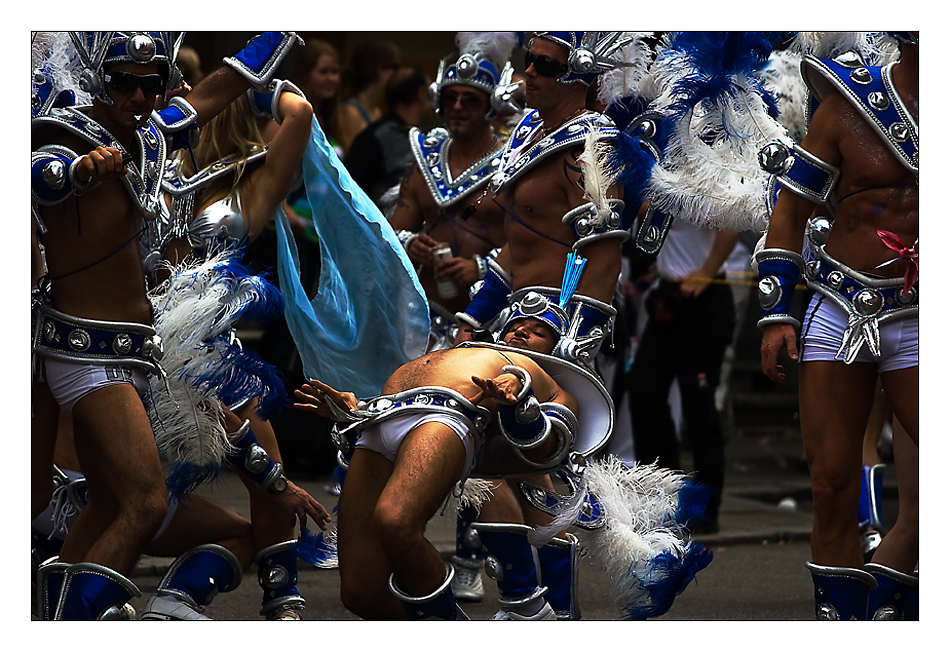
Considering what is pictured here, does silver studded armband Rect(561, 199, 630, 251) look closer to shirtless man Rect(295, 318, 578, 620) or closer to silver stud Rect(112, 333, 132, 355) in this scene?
shirtless man Rect(295, 318, 578, 620)

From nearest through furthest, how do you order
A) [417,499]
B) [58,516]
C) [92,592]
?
[417,499]
[92,592]
[58,516]

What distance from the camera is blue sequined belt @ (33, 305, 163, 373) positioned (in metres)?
3.73

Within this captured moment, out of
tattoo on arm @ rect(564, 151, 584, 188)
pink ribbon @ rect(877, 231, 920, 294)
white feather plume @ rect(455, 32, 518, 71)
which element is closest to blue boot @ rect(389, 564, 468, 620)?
tattoo on arm @ rect(564, 151, 584, 188)

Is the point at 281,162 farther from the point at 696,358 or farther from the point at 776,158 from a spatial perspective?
the point at 696,358

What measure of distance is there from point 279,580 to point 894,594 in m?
1.98

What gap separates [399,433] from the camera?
362 centimetres

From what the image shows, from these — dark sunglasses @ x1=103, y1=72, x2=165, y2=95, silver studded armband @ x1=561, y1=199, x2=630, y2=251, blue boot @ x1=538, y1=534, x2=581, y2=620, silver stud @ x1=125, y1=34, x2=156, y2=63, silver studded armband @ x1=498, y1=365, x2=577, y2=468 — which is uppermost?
silver stud @ x1=125, y1=34, x2=156, y2=63

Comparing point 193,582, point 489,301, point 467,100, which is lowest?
point 193,582

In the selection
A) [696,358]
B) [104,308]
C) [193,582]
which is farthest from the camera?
[696,358]

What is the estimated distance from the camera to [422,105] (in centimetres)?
776

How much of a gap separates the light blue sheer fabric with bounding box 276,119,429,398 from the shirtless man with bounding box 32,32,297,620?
76 centimetres

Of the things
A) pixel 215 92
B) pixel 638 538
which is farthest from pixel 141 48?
pixel 638 538

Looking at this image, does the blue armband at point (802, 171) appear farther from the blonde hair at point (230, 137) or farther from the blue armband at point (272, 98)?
the blonde hair at point (230, 137)

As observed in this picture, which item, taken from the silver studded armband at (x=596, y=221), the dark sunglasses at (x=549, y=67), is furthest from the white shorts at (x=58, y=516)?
the dark sunglasses at (x=549, y=67)
